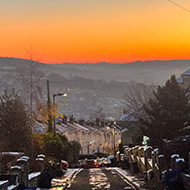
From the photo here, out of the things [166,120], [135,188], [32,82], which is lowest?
[135,188]

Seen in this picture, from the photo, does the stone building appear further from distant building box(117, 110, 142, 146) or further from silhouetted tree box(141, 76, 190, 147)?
silhouetted tree box(141, 76, 190, 147)

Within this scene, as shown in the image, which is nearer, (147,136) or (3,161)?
(3,161)

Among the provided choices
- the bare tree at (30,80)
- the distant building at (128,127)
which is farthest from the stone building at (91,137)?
the bare tree at (30,80)

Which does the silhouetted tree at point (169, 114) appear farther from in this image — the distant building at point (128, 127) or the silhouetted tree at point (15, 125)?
the distant building at point (128, 127)

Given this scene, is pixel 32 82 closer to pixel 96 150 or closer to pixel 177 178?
pixel 177 178

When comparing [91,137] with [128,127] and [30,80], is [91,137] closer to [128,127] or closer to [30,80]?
[128,127]

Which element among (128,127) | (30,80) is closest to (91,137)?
(128,127)

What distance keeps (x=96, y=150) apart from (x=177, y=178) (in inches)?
3523

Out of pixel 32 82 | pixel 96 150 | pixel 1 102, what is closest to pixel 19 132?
pixel 1 102

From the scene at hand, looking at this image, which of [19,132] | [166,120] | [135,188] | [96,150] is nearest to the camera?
A: [135,188]

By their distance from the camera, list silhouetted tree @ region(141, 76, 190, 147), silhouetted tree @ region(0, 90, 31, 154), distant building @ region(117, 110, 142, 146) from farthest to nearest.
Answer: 1. distant building @ region(117, 110, 142, 146)
2. silhouetted tree @ region(141, 76, 190, 147)
3. silhouetted tree @ region(0, 90, 31, 154)

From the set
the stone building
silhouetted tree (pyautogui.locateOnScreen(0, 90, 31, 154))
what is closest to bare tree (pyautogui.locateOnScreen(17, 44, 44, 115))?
silhouetted tree (pyautogui.locateOnScreen(0, 90, 31, 154))

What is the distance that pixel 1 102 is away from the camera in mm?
31609

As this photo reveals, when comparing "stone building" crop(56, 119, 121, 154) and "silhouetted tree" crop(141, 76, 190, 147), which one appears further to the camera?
"stone building" crop(56, 119, 121, 154)
